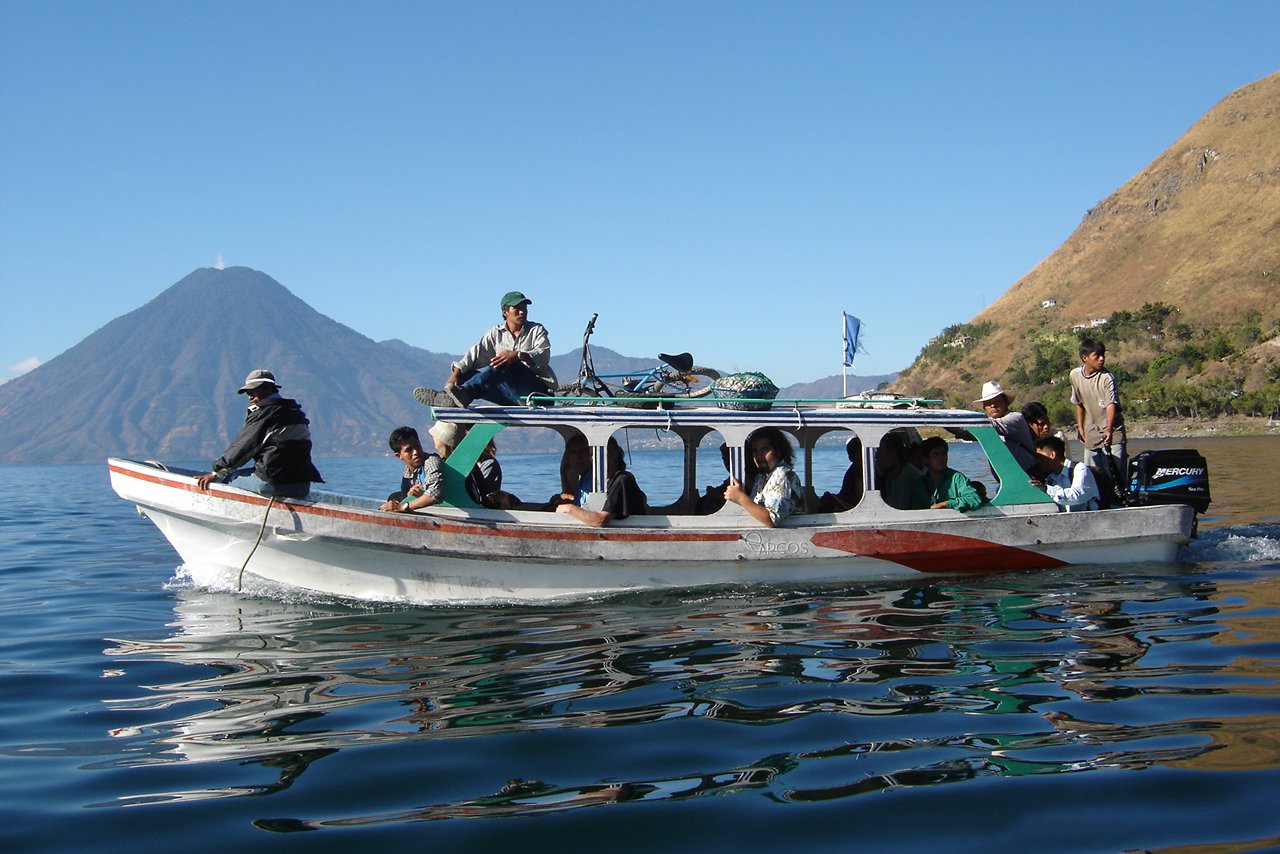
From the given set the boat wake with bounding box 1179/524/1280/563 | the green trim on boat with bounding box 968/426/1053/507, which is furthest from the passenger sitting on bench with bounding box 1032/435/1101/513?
the boat wake with bounding box 1179/524/1280/563

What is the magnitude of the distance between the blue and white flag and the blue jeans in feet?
13.1

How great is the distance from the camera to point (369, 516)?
9.94 m

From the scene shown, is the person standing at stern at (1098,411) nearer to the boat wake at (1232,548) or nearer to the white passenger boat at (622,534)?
the white passenger boat at (622,534)

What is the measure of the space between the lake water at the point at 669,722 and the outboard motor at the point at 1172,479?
1.05m

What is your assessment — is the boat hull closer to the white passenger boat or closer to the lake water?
the white passenger boat

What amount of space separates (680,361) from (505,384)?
2.18 metres

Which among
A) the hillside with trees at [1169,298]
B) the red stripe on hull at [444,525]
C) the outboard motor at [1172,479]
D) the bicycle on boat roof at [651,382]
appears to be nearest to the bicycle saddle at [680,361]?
the bicycle on boat roof at [651,382]

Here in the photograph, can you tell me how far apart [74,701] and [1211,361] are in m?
95.5

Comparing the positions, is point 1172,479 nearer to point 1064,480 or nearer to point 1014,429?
point 1064,480

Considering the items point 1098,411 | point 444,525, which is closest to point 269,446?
point 444,525

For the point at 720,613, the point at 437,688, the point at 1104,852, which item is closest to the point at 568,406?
the point at 720,613

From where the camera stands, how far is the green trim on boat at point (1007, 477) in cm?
1138

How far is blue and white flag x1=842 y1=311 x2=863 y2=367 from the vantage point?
13.2 m

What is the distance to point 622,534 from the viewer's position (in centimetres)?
1038
